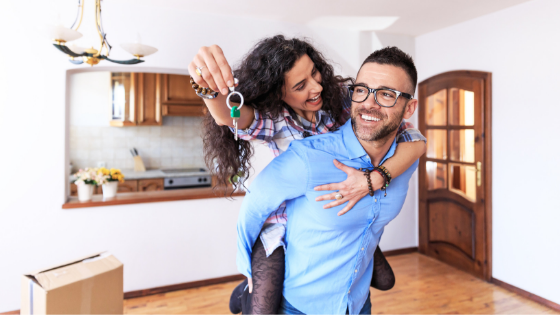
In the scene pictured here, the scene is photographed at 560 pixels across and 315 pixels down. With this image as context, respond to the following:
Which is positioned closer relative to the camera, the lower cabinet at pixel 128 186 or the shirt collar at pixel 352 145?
the shirt collar at pixel 352 145

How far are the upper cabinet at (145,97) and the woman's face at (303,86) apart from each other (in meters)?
4.37

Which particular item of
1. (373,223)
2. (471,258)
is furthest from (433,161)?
(373,223)

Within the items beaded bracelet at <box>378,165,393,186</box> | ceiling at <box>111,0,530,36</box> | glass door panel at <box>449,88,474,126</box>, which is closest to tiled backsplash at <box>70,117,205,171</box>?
ceiling at <box>111,0,530,36</box>

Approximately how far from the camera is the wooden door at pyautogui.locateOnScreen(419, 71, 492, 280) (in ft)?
12.4

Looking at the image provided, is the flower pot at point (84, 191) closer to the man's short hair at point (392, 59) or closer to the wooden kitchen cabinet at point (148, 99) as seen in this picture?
the wooden kitchen cabinet at point (148, 99)

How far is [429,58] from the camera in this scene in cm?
450

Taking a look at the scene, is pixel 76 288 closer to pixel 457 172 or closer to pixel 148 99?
pixel 457 172

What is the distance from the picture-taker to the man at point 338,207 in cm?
131

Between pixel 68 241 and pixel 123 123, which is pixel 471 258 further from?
pixel 123 123

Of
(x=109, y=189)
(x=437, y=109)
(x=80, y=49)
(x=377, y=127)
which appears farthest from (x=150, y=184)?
(x=377, y=127)

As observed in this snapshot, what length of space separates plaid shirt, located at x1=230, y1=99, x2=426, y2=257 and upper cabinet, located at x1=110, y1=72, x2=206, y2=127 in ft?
14.0

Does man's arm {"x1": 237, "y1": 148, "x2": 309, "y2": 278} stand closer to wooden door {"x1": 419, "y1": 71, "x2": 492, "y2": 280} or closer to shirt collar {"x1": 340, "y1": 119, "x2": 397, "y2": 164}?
shirt collar {"x1": 340, "y1": 119, "x2": 397, "y2": 164}

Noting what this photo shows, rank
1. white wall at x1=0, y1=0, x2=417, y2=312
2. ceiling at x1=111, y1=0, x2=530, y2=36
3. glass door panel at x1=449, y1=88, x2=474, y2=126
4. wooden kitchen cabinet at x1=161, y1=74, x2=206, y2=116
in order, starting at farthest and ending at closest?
wooden kitchen cabinet at x1=161, y1=74, x2=206, y2=116
glass door panel at x1=449, y1=88, x2=474, y2=126
ceiling at x1=111, y1=0, x2=530, y2=36
white wall at x1=0, y1=0, x2=417, y2=312

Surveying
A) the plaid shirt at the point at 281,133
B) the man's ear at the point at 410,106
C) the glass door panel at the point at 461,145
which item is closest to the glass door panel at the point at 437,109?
the glass door panel at the point at 461,145
